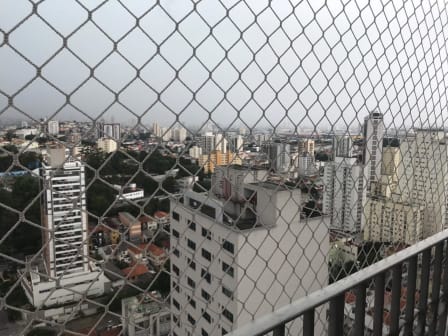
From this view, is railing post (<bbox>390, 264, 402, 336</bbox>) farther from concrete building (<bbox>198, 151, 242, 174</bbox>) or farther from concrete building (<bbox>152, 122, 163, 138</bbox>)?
concrete building (<bbox>152, 122, 163, 138</bbox>)

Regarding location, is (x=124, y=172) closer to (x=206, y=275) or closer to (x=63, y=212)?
(x=63, y=212)

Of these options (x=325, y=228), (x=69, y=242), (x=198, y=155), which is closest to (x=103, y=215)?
(x=69, y=242)

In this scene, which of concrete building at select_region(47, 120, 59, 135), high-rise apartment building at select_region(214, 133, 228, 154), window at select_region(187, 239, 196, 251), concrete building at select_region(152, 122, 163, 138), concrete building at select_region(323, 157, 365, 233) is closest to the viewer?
concrete building at select_region(47, 120, 59, 135)

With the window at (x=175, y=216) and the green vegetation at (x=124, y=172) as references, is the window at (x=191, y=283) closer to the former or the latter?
the window at (x=175, y=216)

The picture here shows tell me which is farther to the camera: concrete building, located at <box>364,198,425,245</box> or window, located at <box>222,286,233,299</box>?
concrete building, located at <box>364,198,425,245</box>

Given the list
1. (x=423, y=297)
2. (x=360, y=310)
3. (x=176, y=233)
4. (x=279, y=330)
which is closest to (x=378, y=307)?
(x=360, y=310)

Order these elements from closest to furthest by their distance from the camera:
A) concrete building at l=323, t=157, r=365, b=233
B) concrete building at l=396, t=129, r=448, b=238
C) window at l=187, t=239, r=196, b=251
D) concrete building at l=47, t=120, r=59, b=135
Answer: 1. concrete building at l=47, t=120, r=59, b=135
2. window at l=187, t=239, r=196, b=251
3. concrete building at l=323, t=157, r=365, b=233
4. concrete building at l=396, t=129, r=448, b=238

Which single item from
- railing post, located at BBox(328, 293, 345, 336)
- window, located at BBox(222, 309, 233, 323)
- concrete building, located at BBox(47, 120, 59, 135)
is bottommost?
window, located at BBox(222, 309, 233, 323)

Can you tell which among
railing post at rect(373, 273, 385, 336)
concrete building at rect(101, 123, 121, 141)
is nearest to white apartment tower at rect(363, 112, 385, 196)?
railing post at rect(373, 273, 385, 336)

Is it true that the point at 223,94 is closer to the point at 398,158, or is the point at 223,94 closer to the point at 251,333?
the point at 251,333
